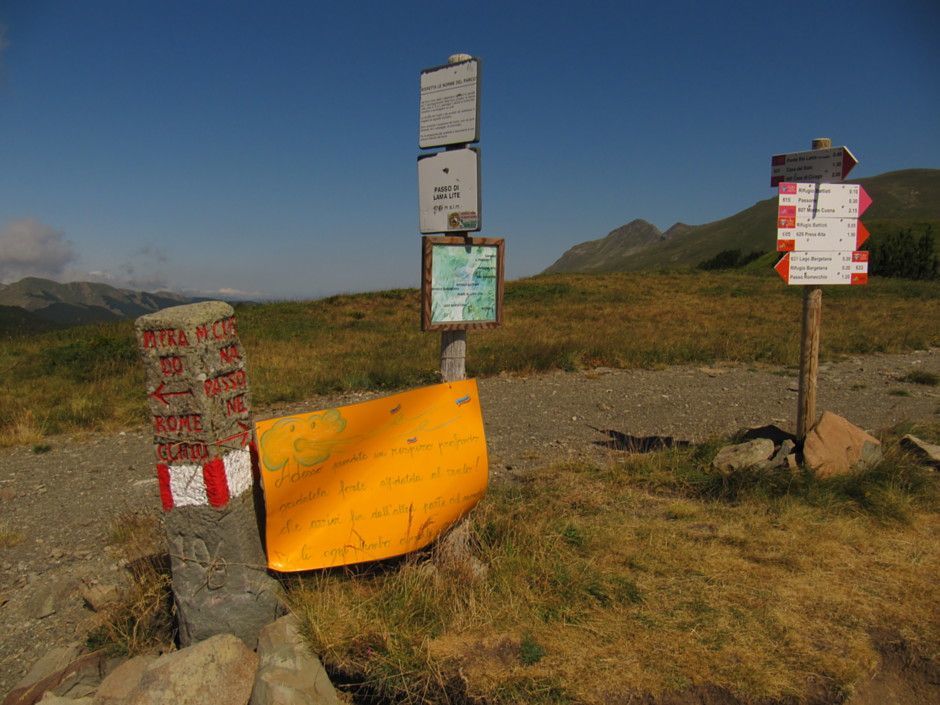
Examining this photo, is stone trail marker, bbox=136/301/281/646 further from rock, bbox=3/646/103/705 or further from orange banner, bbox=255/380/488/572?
rock, bbox=3/646/103/705

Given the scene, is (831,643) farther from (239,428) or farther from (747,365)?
(747,365)

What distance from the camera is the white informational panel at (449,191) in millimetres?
3357

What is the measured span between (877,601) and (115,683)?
12.5 ft

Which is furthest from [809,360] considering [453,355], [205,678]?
[205,678]

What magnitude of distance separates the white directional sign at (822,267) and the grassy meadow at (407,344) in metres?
5.89

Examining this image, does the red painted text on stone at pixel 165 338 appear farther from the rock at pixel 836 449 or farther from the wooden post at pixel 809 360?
the wooden post at pixel 809 360

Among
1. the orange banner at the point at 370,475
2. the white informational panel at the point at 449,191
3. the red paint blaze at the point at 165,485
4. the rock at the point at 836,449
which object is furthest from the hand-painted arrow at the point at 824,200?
the red paint blaze at the point at 165,485

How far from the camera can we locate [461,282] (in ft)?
11.6

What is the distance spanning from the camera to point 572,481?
515 centimetres

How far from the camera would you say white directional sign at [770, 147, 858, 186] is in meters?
5.11

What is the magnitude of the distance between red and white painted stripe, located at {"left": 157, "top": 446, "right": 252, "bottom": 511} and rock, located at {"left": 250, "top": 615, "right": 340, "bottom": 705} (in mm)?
681

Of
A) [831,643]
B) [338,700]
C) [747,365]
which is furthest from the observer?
[747,365]

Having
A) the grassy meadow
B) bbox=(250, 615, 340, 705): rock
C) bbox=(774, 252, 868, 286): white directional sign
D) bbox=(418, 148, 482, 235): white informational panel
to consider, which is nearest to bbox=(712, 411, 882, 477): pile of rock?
bbox=(774, 252, 868, 286): white directional sign

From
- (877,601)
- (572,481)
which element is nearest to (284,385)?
(572,481)
